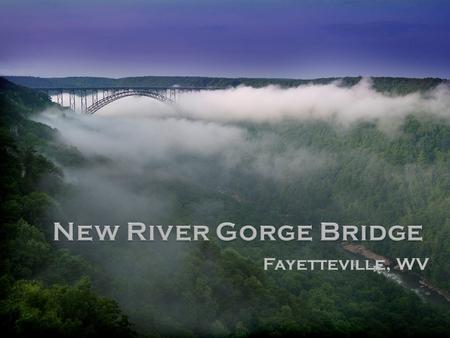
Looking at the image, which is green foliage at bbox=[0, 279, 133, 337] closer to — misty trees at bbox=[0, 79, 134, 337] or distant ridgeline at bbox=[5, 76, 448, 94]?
misty trees at bbox=[0, 79, 134, 337]

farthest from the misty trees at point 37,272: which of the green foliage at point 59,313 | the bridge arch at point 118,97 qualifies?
the bridge arch at point 118,97

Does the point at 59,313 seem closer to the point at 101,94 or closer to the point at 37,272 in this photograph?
the point at 37,272

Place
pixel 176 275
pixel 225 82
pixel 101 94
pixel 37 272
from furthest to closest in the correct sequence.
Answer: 1. pixel 225 82
2. pixel 101 94
3. pixel 176 275
4. pixel 37 272

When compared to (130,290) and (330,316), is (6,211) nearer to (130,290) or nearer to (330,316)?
(130,290)

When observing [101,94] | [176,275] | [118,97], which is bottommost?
[176,275]

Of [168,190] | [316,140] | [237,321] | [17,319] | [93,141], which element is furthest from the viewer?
[316,140]

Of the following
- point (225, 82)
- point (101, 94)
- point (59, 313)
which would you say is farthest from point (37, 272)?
point (225, 82)

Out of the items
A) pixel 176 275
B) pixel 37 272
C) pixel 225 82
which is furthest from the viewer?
pixel 225 82

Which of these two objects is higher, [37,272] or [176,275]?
[37,272]

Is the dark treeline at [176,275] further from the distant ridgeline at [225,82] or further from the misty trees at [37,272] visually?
the distant ridgeline at [225,82]

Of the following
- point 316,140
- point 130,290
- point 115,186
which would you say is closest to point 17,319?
point 130,290
